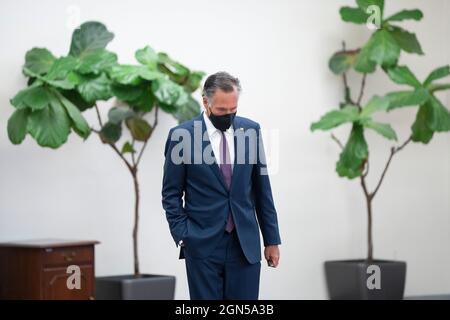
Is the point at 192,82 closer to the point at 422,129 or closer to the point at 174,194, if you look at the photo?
the point at 422,129

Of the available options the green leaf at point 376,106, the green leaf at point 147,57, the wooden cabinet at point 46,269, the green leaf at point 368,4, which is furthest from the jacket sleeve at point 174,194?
the green leaf at point 368,4

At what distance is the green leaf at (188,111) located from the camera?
6434 mm

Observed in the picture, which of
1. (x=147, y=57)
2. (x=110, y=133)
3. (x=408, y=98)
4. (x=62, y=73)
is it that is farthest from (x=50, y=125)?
(x=408, y=98)

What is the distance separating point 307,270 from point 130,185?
1.76 m

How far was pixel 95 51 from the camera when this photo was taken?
6.16m

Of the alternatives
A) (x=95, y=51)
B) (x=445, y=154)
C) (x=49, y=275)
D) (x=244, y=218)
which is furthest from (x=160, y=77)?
(x=445, y=154)

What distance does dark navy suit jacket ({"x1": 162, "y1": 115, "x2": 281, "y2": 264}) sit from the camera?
354 centimetres

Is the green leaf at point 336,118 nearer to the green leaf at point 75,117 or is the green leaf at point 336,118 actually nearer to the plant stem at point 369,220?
the plant stem at point 369,220

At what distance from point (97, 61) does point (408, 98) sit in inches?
97.0

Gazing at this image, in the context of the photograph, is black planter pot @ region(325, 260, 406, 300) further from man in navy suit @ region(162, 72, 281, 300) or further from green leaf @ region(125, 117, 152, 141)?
man in navy suit @ region(162, 72, 281, 300)

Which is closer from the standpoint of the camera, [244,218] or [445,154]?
[244,218]

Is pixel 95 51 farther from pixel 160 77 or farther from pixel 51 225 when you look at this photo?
pixel 51 225

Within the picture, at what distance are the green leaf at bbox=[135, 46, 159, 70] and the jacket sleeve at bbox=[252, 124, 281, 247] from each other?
9.27 feet

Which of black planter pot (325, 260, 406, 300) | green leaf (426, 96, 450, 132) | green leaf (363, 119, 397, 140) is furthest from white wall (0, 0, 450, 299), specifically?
green leaf (426, 96, 450, 132)
